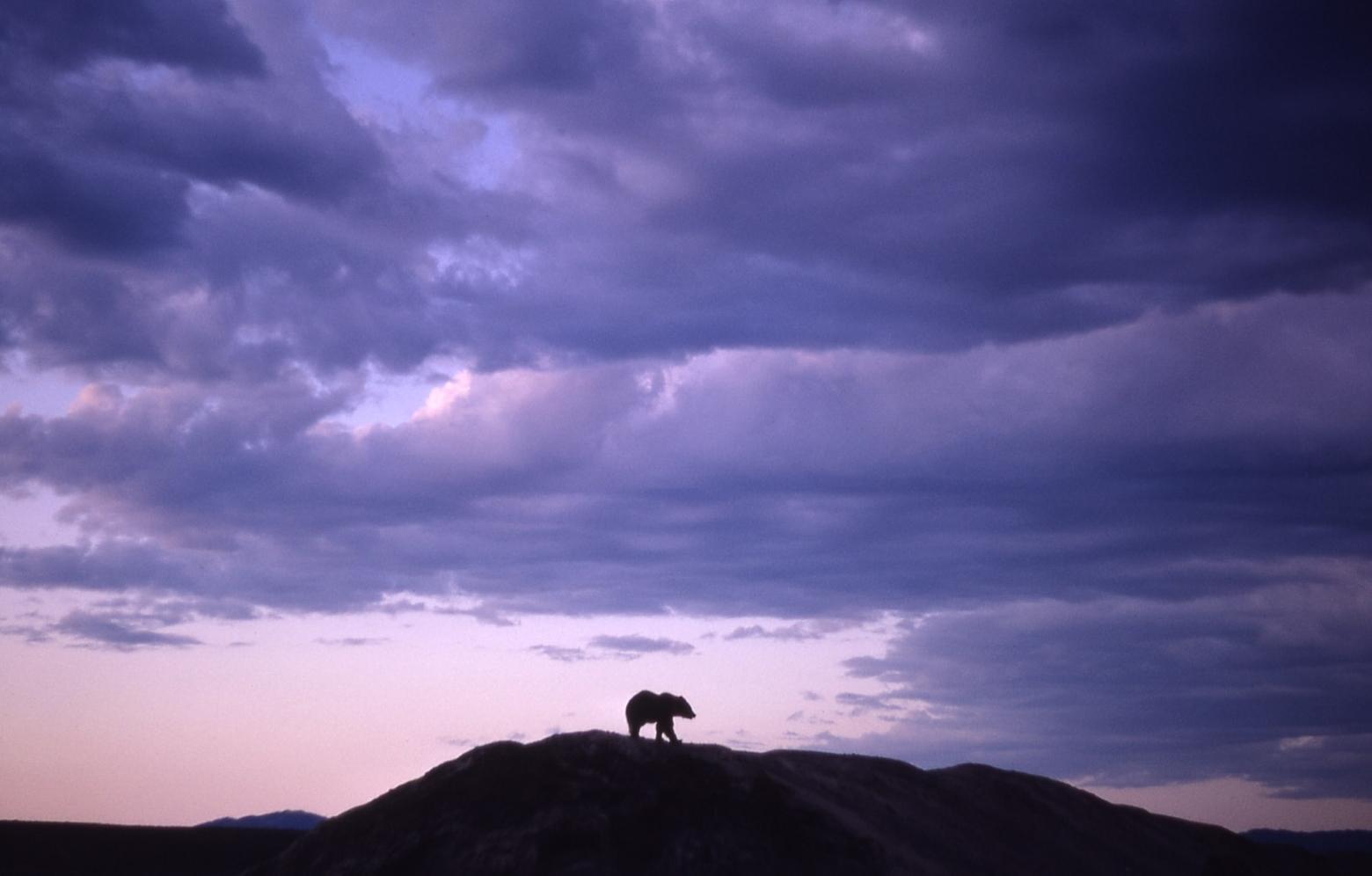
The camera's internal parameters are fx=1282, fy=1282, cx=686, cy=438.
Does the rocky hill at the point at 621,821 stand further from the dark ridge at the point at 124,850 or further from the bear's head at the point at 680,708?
the dark ridge at the point at 124,850

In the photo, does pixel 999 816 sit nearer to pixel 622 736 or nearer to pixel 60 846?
pixel 622 736

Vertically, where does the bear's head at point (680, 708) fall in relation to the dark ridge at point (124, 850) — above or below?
above

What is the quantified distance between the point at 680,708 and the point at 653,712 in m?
1.28

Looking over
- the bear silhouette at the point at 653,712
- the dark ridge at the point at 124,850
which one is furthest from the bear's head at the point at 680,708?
the dark ridge at the point at 124,850

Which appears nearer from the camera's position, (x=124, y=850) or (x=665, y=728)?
(x=665, y=728)

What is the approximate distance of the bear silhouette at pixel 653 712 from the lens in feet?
153

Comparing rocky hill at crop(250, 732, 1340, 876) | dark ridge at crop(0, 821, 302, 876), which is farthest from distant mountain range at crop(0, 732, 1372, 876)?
dark ridge at crop(0, 821, 302, 876)

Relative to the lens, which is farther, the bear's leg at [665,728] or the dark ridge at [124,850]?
the dark ridge at [124,850]

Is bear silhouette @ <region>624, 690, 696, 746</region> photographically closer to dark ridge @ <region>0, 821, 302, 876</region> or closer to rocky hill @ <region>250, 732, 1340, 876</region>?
rocky hill @ <region>250, 732, 1340, 876</region>

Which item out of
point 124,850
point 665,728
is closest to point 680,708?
point 665,728

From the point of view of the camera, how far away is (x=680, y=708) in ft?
156

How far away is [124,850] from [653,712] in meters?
71.5

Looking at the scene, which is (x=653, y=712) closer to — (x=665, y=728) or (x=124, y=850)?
(x=665, y=728)

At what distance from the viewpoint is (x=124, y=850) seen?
99.7 metres
